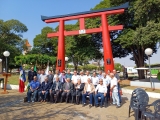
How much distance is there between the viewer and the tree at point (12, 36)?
39.2 metres

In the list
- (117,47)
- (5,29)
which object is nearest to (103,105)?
(117,47)

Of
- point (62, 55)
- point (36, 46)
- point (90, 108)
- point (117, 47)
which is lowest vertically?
point (90, 108)

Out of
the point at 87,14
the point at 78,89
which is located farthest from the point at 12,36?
the point at 78,89

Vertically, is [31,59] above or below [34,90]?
above

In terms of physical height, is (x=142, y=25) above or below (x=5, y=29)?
below

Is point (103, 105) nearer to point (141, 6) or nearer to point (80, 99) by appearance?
point (80, 99)

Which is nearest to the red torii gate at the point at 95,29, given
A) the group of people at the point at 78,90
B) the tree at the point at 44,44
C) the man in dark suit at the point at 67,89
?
the group of people at the point at 78,90

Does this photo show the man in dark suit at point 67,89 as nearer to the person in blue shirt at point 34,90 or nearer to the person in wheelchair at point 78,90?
the person in wheelchair at point 78,90

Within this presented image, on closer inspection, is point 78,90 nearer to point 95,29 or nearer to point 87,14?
point 95,29

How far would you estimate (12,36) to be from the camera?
41.9 meters

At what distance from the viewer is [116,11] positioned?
13844 millimetres

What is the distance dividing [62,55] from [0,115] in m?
9.19

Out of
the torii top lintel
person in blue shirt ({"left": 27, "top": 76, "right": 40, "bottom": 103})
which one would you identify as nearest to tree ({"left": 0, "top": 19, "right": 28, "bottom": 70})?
the torii top lintel

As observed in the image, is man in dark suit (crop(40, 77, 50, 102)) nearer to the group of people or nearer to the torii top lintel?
the group of people
